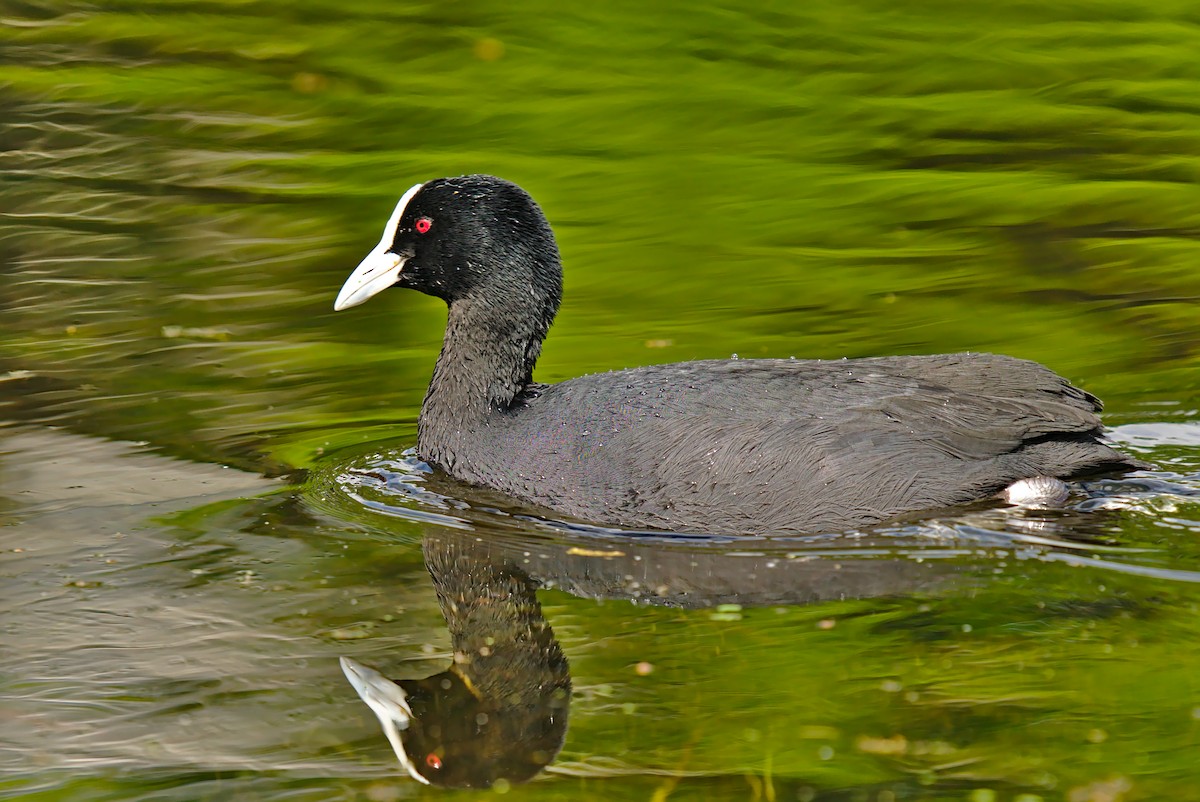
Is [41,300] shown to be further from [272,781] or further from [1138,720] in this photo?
[1138,720]

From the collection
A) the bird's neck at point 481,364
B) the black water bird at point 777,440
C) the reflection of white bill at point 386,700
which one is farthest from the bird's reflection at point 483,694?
the bird's neck at point 481,364

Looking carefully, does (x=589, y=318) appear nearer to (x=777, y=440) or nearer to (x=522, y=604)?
(x=777, y=440)

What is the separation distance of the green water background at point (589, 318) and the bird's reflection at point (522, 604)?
0.10 metres

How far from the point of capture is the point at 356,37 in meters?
12.9

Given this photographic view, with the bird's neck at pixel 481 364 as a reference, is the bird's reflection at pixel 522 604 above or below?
below

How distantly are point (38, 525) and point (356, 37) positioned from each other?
25.8ft

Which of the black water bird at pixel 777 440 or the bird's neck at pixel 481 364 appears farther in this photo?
the bird's neck at pixel 481 364

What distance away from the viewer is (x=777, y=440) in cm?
542

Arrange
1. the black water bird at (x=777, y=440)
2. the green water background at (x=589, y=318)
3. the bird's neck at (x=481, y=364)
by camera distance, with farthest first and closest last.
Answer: the bird's neck at (x=481, y=364) < the black water bird at (x=777, y=440) < the green water background at (x=589, y=318)

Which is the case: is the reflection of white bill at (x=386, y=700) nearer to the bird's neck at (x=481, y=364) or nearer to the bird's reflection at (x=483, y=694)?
the bird's reflection at (x=483, y=694)

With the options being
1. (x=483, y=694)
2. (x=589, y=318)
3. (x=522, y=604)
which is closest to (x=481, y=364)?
(x=522, y=604)

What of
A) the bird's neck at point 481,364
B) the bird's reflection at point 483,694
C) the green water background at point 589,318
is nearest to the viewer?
the bird's reflection at point 483,694

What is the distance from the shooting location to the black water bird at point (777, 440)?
538 centimetres

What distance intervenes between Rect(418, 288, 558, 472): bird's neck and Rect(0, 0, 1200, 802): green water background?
0.49 meters
